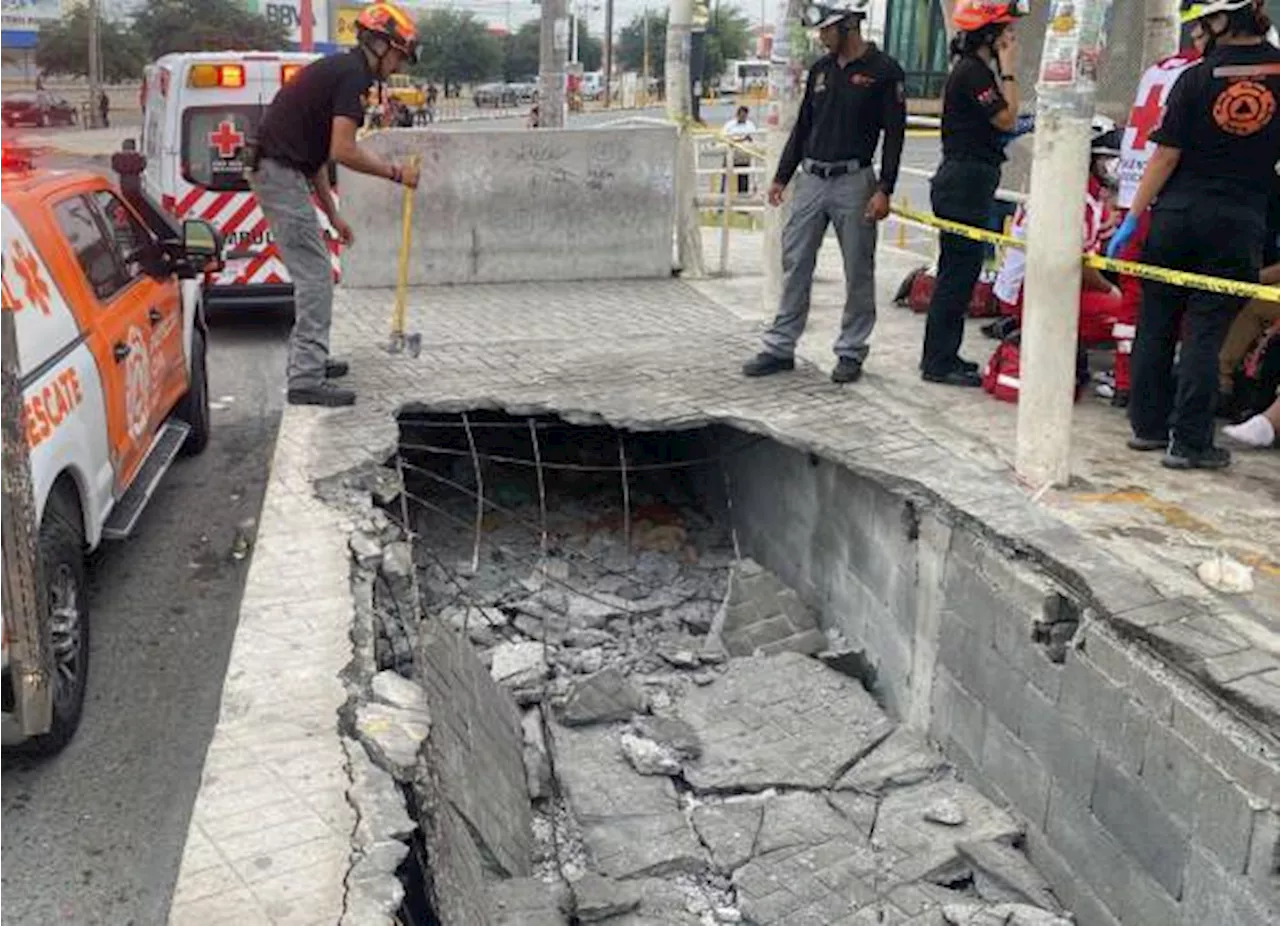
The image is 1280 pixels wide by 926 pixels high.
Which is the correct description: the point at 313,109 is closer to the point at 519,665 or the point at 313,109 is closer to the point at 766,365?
the point at 766,365

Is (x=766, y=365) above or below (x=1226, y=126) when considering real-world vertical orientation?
below

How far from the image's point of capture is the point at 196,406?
23.0 feet

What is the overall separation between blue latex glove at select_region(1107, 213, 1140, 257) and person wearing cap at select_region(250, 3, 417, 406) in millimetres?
3335

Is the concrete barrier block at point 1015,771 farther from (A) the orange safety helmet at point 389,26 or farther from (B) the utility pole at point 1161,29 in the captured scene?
(B) the utility pole at point 1161,29

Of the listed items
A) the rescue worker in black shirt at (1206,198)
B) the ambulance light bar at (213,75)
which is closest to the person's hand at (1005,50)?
the rescue worker in black shirt at (1206,198)

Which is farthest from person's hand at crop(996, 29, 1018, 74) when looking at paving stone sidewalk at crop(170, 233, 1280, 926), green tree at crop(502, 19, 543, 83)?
green tree at crop(502, 19, 543, 83)

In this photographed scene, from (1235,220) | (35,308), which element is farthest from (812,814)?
(35,308)

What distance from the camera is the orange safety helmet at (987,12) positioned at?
580 cm

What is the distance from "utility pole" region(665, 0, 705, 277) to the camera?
10156mm

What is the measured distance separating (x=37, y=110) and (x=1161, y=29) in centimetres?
3475

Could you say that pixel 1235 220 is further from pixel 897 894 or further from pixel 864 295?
pixel 897 894

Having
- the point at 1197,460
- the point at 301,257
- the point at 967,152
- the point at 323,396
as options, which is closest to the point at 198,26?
the point at 301,257

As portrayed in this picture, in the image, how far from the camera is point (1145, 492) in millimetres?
5062

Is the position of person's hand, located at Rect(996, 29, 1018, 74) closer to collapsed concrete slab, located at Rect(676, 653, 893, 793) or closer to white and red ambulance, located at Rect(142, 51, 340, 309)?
collapsed concrete slab, located at Rect(676, 653, 893, 793)
